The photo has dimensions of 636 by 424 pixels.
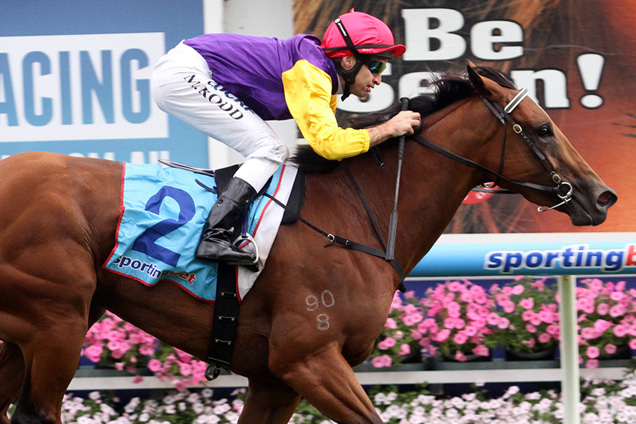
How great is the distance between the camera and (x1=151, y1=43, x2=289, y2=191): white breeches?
3.09 m

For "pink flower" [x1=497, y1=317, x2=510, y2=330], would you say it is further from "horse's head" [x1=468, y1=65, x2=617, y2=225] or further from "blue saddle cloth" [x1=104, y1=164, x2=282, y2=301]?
"blue saddle cloth" [x1=104, y1=164, x2=282, y2=301]

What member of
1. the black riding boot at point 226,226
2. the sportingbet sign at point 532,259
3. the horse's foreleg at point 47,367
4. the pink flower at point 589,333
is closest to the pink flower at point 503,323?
the pink flower at point 589,333

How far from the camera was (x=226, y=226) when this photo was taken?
2.91 m

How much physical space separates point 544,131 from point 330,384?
1.29m

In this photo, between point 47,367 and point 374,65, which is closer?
point 47,367

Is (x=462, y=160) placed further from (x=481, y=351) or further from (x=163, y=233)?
(x=481, y=351)

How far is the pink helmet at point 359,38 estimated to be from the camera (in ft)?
10.1

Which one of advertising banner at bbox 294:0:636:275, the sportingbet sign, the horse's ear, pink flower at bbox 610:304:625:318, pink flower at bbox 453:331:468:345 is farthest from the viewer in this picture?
advertising banner at bbox 294:0:636:275

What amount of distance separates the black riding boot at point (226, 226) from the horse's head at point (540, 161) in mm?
1014

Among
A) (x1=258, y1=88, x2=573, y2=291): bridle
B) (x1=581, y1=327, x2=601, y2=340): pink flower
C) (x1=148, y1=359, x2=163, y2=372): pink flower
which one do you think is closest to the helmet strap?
(x1=258, y1=88, x2=573, y2=291): bridle

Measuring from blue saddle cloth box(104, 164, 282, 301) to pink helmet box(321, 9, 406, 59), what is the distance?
26.2 inches

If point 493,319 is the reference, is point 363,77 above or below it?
above

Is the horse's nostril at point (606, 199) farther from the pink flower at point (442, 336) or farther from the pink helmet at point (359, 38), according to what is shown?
the pink flower at point (442, 336)

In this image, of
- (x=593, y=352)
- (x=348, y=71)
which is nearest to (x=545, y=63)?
(x=593, y=352)
